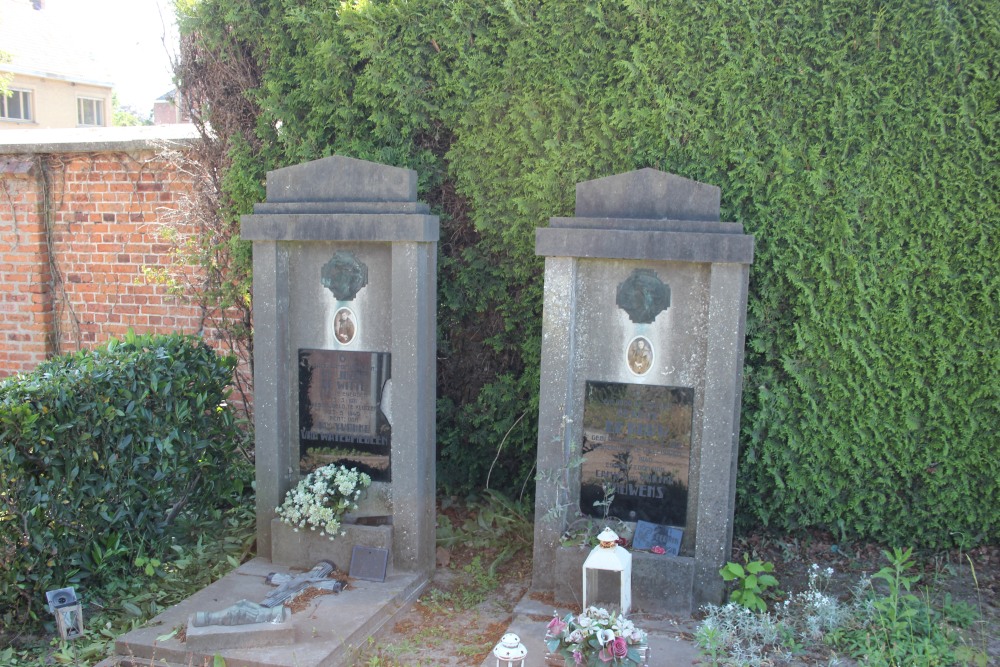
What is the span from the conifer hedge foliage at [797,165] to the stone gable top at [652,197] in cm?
57

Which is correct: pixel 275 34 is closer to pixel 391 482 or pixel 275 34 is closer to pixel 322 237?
pixel 322 237

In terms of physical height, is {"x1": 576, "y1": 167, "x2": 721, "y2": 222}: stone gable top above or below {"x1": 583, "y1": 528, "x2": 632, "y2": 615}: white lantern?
above

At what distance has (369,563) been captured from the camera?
14.4ft

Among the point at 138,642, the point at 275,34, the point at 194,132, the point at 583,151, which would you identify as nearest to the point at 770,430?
the point at 583,151

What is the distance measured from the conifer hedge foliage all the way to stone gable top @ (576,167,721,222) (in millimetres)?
566

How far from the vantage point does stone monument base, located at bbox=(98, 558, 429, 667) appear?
3.49 meters

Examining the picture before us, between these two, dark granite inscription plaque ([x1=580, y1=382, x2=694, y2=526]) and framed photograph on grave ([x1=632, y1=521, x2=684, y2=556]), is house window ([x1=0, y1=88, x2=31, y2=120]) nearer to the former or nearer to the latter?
dark granite inscription plaque ([x1=580, y1=382, x2=694, y2=526])

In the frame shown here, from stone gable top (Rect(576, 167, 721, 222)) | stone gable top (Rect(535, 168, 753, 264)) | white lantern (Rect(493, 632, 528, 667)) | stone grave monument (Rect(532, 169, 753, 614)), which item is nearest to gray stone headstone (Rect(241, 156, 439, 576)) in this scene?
stone grave monument (Rect(532, 169, 753, 614))

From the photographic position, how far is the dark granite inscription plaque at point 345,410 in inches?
181

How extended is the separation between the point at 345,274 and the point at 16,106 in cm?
2715

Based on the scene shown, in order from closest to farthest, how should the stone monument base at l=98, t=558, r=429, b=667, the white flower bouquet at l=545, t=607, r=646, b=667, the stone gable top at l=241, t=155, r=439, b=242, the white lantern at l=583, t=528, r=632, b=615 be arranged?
the white flower bouquet at l=545, t=607, r=646, b=667
the stone monument base at l=98, t=558, r=429, b=667
the white lantern at l=583, t=528, r=632, b=615
the stone gable top at l=241, t=155, r=439, b=242

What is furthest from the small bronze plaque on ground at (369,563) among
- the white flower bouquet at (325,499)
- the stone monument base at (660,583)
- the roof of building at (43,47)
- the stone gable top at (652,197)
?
the roof of building at (43,47)

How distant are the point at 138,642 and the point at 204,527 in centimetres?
157

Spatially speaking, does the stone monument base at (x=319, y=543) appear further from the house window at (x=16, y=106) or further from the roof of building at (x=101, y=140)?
the house window at (x=16, y=106)
